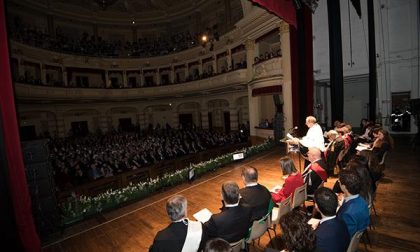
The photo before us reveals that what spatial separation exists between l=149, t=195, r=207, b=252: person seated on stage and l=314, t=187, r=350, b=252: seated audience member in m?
1.08

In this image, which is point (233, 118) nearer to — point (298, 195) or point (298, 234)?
point (298, 195)

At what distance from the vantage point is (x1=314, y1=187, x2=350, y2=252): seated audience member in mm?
2133

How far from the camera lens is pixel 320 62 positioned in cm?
1503

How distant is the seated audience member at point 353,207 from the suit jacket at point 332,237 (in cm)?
34

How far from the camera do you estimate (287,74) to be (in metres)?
11.8

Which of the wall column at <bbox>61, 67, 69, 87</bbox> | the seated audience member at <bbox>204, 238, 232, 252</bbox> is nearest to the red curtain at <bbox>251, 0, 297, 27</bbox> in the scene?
the seated audience member at <bbox>204, 238, 232, 252</bbox>

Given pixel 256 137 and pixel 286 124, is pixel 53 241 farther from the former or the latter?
pixel 256 137

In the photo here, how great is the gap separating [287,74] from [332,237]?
1055 cm

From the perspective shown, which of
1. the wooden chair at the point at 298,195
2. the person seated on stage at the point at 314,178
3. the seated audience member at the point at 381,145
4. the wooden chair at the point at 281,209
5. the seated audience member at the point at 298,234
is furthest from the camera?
the seated audience member at the point at 381,145

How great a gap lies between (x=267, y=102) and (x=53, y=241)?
1577 centimetres

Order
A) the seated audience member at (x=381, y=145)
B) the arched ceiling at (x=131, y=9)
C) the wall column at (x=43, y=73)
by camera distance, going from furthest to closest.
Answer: the arched ceiling at (x=131, y=9) → the wall column at (x=43, y=73) → the seated audience member at (x=381, y=145)

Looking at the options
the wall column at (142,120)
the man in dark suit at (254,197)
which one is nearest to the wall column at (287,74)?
the man in dark suit at (254,197)

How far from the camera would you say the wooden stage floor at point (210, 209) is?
3562 millimetres

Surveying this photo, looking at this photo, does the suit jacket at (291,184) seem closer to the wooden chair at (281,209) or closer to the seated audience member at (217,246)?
the wooden chair at (281,209)
